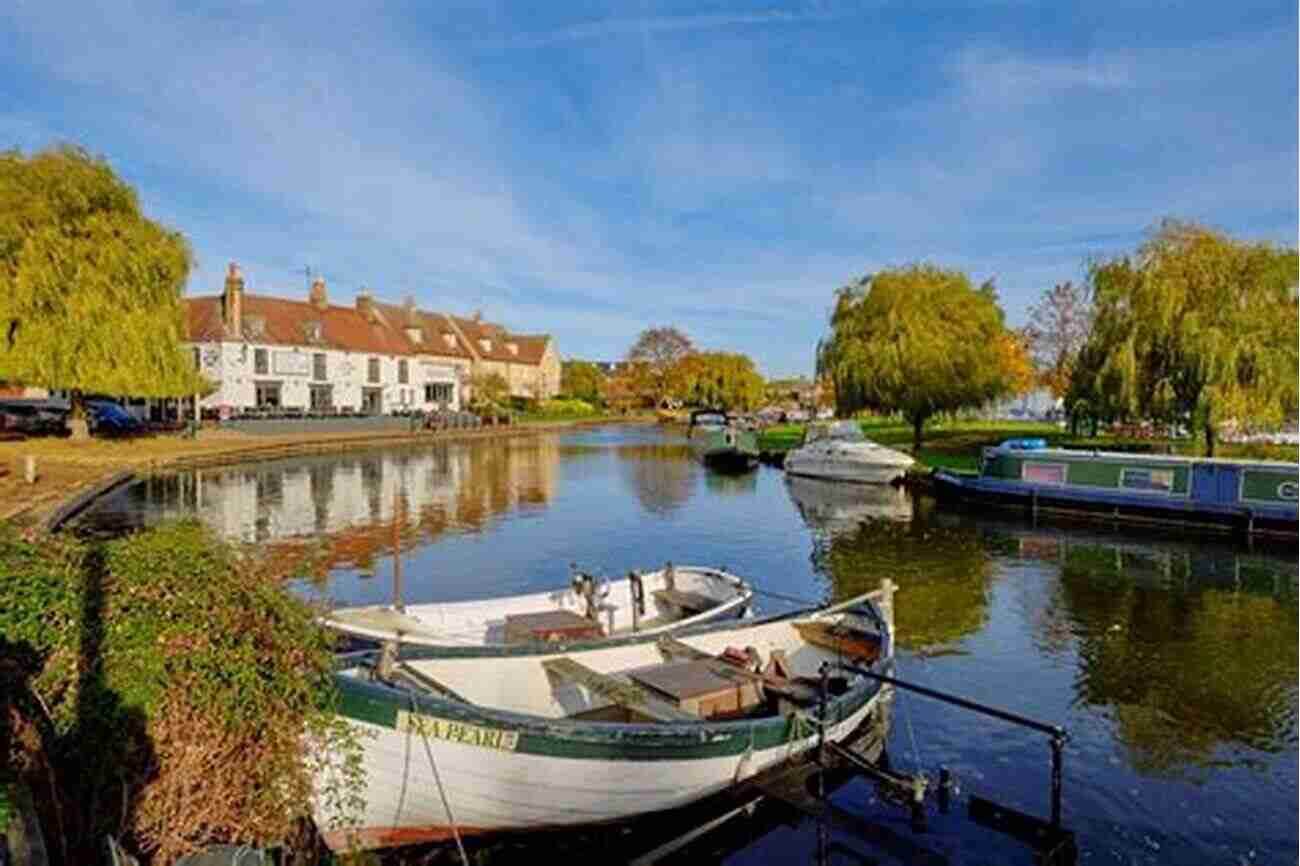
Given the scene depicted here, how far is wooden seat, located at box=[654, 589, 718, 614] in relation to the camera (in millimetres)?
14805

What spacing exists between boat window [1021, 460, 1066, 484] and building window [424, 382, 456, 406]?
217 ft

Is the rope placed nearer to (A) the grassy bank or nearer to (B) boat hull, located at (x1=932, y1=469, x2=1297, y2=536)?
(B) boat hull, located at (x1=932, y1=469, x2=1297, y2=536)

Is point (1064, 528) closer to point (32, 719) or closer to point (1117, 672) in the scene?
point (1117, 672)

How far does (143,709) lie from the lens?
5.83m

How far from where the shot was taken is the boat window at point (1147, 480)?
98.1 ft

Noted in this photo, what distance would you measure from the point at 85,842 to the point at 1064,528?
29768 millimetres

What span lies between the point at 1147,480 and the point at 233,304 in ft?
203

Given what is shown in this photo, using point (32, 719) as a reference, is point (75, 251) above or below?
above

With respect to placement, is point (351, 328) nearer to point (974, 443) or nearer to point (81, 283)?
point (81, 283)

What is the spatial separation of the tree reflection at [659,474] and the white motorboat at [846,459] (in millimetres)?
5876

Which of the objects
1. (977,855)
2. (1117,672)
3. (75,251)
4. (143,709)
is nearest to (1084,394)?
(1117,672)

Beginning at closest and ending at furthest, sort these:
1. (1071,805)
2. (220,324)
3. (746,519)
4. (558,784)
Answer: (558,784)
(1071,805)
(746,519)
(220,324)

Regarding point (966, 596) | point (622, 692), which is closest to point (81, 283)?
point (966, 596)

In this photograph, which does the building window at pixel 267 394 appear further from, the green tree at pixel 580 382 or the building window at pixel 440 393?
the green tree at pixel 580 382
